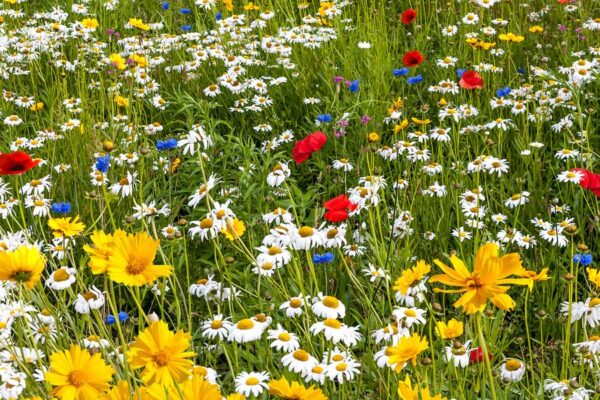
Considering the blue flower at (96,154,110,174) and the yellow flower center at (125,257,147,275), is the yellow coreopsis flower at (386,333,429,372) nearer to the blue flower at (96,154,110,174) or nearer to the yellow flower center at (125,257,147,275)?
the yellow flower center at (125,257,147,275)

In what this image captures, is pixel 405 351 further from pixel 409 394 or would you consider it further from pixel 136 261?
pixel 136 261

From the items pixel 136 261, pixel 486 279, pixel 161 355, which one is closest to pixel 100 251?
pixel 136 261

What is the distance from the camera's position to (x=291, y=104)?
3.53 metres

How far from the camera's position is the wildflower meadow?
1.43 metres

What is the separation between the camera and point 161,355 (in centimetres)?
99

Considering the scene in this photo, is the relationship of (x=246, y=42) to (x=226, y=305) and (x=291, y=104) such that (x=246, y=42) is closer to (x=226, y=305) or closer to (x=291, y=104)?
(x=291, y=104)

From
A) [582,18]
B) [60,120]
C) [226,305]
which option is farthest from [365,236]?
[582,18]

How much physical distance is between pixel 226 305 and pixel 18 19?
3.08m

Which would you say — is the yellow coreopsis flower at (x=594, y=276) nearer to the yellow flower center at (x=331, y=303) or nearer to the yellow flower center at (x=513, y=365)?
the yellow flower center at (x=513, y=365)

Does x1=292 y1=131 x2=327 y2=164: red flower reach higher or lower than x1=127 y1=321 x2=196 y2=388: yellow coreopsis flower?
lower

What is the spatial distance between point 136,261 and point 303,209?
58.9 inches

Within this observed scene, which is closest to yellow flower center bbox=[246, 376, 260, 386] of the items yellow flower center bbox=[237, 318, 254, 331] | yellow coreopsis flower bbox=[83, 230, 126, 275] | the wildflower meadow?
the wildflower meadow

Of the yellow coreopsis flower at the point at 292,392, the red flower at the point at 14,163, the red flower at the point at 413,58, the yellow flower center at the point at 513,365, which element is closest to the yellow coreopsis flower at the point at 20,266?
the yellow coreopsis flower at the point at 292,392

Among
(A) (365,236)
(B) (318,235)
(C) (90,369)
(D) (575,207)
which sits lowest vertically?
(D) (575,207)
